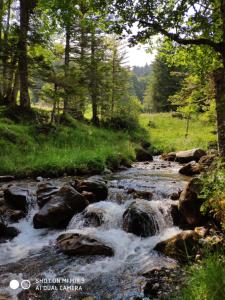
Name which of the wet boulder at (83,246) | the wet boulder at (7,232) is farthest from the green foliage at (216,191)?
the wet boulder at (7,232)

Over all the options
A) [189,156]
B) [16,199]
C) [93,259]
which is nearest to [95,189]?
[16,199]

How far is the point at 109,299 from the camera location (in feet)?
18.8

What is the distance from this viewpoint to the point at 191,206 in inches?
347

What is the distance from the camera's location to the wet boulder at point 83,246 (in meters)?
7.60

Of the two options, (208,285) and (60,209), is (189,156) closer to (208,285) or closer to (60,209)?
(60,209)

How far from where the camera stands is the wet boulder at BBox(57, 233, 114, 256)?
7598mm

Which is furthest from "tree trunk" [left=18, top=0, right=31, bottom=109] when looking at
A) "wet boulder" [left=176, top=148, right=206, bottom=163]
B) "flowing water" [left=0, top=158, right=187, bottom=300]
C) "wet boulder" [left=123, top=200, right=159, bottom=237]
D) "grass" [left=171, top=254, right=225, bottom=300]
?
"grass" [left=171, top=254, right=225, bottom=300]

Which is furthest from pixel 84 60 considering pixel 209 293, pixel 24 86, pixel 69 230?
pixel 209 293

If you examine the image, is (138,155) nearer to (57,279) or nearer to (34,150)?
(34,150)

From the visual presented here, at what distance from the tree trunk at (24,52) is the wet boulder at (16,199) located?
1172 centimetres

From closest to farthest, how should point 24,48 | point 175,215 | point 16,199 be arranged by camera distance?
point 175,215
point 16,199
point 24,48

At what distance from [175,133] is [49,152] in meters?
20.8

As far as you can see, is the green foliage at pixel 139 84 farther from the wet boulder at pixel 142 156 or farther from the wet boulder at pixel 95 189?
the wet boulder at pixel 95 189

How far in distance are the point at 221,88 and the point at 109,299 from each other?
7.35 meters
